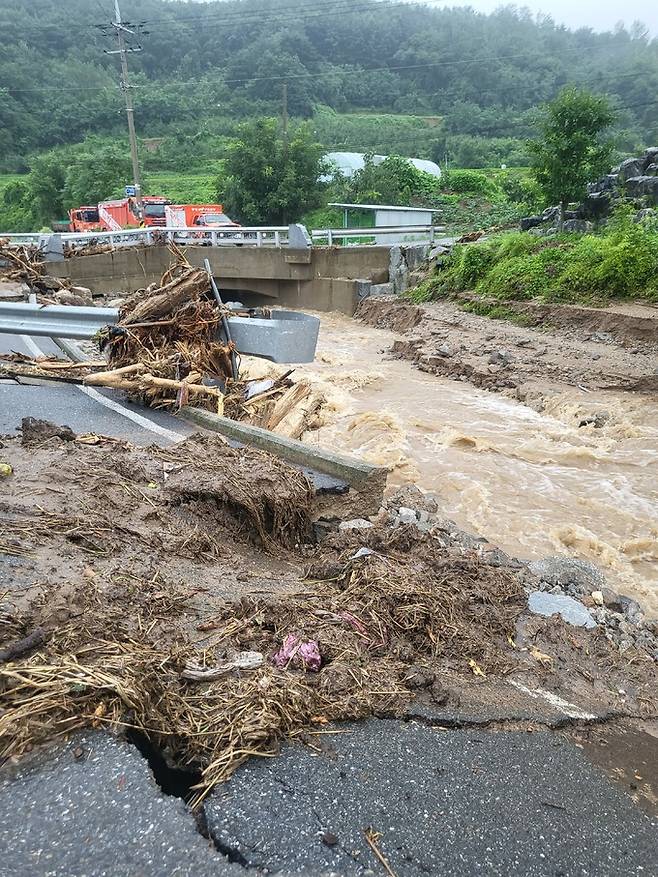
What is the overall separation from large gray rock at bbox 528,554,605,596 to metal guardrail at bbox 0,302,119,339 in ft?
16.9

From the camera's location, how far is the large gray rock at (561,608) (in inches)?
158

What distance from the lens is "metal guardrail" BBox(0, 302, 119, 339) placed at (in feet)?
23.6

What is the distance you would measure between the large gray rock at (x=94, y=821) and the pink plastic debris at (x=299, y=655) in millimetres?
746

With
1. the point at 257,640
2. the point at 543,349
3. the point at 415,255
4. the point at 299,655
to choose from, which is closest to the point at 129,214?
the point at 415,255

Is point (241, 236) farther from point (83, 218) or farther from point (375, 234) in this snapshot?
point (83, 218)

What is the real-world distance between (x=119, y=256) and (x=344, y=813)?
23126 millimetres

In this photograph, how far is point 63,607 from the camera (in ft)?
8.45

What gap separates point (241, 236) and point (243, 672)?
876 inches

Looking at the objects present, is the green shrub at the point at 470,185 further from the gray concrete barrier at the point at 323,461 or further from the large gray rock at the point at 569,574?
the large gray rock at the point at 569,574

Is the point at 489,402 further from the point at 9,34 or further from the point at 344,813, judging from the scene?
the point at 9,34

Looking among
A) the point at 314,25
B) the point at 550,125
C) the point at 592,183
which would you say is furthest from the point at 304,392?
the point at 314,25

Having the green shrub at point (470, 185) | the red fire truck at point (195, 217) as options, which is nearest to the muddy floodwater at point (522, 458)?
the red fire truck at point (195, 217)

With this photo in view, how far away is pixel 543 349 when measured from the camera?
44.6 ft

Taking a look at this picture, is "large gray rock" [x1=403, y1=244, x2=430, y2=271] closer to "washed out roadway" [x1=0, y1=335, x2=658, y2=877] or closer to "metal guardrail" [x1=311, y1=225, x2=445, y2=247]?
"metal guardrail" [x1=311, y1=225, x2=445, y2=247]
